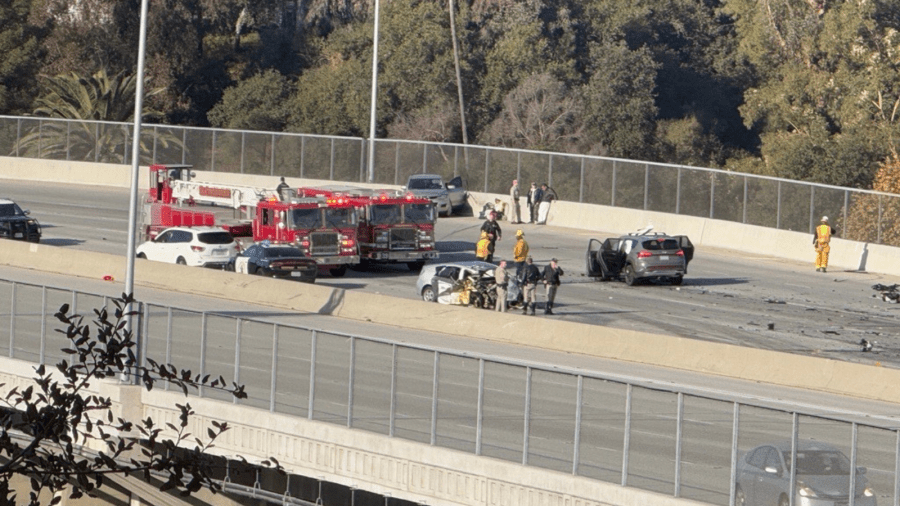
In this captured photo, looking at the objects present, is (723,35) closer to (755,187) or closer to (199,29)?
(199,29)

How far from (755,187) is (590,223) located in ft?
22.2

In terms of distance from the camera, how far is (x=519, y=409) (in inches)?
754

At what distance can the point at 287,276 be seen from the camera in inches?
1662

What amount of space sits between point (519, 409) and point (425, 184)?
127 ft

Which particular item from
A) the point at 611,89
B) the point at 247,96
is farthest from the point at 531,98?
the point at 247,96

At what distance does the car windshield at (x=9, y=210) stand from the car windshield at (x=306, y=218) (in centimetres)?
1096

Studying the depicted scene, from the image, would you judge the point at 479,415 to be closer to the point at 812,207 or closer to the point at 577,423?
the point at 577,423

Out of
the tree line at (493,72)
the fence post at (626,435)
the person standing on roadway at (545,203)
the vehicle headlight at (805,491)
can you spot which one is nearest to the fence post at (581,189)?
the person standing on roadway at (545,203)

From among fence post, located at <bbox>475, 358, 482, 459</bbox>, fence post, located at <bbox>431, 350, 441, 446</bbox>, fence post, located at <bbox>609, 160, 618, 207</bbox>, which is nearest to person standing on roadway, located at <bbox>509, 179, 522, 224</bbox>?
fence post, located at <bbox>609, 160, 618, 207</bbox>

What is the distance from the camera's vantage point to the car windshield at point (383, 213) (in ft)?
147

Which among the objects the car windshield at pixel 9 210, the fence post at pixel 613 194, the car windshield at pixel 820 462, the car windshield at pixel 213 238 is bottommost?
the car windshield at pixel 820 462

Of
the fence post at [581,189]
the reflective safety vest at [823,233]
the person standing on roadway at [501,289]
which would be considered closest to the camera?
the person standing on roadway at [501,289]

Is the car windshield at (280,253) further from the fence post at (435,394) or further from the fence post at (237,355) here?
the fence post at (435,394)

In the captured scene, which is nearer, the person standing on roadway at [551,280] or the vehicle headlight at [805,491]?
the vehicle headlight at [805,491]
